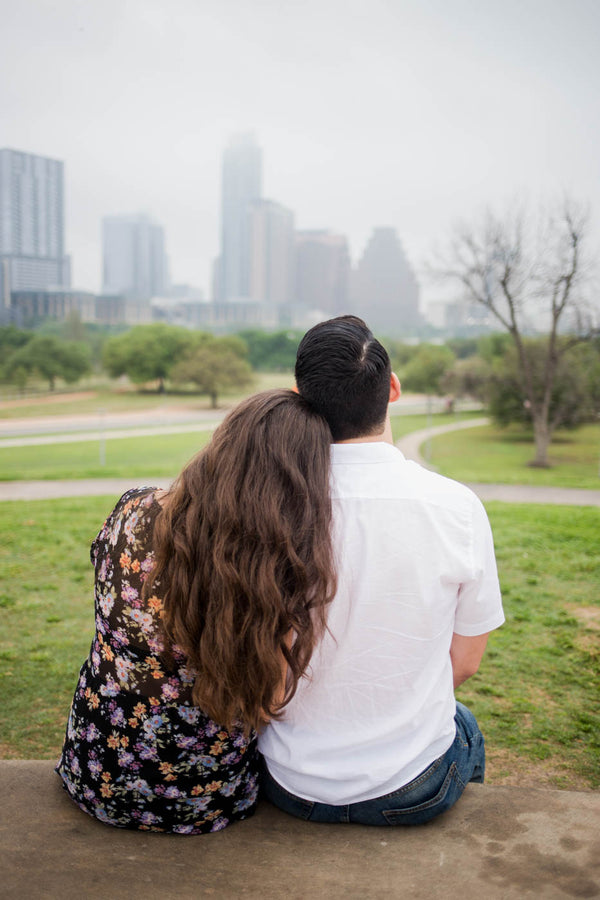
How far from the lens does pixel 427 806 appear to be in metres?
1.39

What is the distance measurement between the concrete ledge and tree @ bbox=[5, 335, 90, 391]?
131 ft

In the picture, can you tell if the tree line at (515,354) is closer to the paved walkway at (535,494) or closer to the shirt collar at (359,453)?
the paved walkway at (535,494)

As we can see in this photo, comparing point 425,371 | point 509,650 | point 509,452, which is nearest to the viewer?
point 509,650

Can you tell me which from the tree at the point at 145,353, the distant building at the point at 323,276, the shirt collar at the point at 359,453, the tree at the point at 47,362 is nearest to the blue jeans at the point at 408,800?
the shirt collar at the point at 359,453

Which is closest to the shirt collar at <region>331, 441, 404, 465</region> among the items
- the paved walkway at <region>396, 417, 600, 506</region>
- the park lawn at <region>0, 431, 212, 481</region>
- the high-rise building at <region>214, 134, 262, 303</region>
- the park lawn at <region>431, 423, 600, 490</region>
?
the paved walkway at <region>396, 417, 600, 506</region>

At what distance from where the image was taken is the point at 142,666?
1.32m

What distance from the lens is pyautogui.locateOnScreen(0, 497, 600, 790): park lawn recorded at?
8.83 ft

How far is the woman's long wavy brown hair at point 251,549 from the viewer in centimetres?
115

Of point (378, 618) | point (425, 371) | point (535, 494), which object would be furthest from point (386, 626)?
point (425, 371)

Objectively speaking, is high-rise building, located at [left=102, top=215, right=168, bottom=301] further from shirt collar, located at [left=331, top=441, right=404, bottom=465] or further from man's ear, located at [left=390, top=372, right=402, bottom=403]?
shirt collar, located at [left=331, top=441, right=404, bottom=465]

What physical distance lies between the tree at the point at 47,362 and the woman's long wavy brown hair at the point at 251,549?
1579 inches

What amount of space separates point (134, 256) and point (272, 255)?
929 inches

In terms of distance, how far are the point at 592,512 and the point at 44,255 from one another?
6674 centimetres

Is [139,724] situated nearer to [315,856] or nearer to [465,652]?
[315,856]
